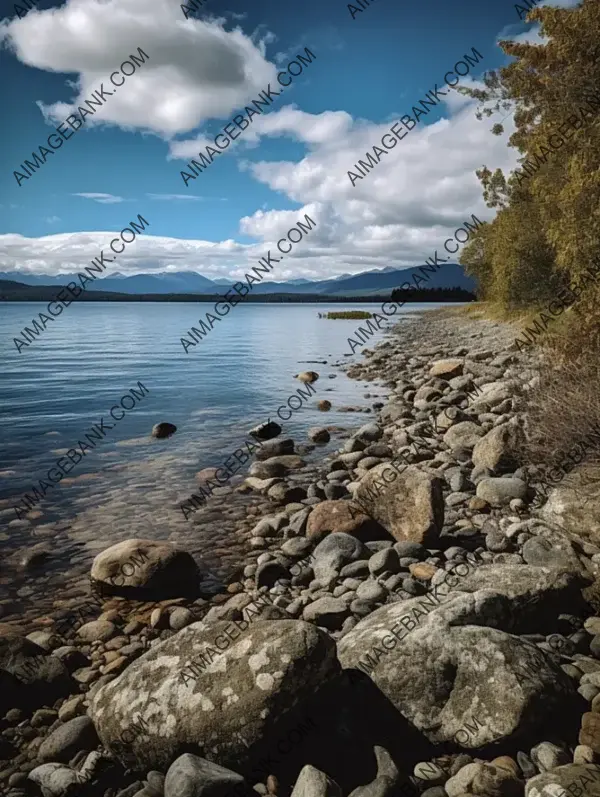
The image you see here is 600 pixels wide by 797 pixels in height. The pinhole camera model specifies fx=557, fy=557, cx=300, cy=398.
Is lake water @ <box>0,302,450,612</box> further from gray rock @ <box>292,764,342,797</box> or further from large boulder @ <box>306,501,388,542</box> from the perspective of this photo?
gray rock @ <box>292,764,342,797</box>

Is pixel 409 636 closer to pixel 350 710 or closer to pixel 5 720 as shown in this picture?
pixel 350 710

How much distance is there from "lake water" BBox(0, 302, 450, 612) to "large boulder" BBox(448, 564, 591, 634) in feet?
18.2

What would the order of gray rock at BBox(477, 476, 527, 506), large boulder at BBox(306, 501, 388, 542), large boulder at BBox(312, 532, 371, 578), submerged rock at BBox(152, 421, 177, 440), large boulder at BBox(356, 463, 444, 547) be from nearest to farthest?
large boulder at BBox(312, 532, 371, 578) → large boulder at BBox(356, 463, 444, 547) → large boulder at BBox(306, 501, 388, 542) → gray rock at BBox(477, 476, 527, 506) → submerged rock at BBox(152, 421, 177, 440)

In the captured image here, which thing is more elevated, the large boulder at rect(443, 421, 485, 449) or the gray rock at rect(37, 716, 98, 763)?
the large boulder at rect(443, 421, 485, 449)

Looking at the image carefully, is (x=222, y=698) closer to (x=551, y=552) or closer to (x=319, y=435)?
(x=551, y=552)

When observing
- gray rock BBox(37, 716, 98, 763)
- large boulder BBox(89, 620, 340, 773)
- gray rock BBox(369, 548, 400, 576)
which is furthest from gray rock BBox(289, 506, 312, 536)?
gray rock BBox(37, 716, 98, 763)

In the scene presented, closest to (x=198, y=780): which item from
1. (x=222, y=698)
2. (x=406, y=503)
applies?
(x=222, y=698)

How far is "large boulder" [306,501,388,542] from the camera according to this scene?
333 inches

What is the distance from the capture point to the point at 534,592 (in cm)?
563

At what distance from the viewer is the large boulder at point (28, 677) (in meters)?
5.36

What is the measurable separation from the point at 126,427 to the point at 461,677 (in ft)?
53.6

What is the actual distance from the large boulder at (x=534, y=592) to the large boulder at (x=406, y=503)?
6.56 feet

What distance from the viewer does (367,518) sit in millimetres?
8602
